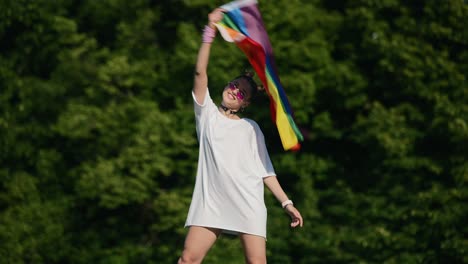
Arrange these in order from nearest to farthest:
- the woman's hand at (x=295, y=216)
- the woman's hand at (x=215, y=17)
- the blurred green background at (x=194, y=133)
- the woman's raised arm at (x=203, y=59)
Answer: the woman's raised arm at (x=203, y=59) < the woman's hand at (x=215, y=17) < the woman's hand at (x=295, y=216) < the blurred green background at (x=194, y=133)

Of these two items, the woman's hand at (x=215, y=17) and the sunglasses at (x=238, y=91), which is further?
the sunglasses at (x=238, y=91)

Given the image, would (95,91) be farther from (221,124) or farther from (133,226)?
(221,124)

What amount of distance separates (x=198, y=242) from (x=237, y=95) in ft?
2.84

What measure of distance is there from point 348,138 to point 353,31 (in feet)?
6.90

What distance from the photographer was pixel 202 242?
16.6 ft

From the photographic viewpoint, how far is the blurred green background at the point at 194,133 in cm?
1527

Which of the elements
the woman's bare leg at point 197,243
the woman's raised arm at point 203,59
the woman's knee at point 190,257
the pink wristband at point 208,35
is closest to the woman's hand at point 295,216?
the woman's bare leg at point 197,243

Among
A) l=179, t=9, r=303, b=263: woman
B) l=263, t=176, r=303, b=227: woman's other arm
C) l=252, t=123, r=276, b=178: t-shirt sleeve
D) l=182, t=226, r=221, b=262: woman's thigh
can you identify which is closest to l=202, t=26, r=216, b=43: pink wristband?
l=179, t=9, r=303, b=263: woman

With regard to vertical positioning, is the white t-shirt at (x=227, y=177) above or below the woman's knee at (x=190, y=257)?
above

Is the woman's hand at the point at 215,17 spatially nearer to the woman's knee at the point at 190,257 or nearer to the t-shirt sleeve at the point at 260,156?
the t-shirt sleeve at the point at 260,156

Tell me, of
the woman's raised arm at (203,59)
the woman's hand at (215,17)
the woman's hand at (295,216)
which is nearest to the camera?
the woman's raised arm at (203,59)

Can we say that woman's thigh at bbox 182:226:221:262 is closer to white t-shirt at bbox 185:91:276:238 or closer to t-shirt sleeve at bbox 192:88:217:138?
white t-shirt at bbox 185:91:276:238

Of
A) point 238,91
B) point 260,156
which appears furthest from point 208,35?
point 260,156

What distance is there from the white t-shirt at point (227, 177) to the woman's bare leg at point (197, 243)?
42 millimetres
